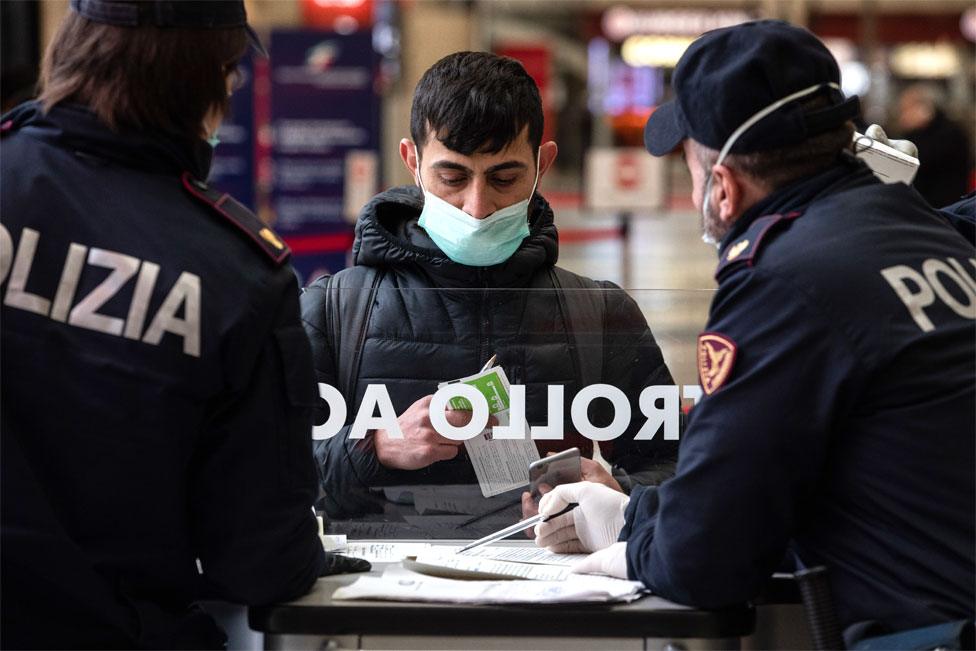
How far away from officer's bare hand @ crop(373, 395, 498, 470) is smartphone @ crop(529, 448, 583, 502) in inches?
5.0

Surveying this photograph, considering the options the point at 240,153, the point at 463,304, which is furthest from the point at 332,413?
the point at 240,153

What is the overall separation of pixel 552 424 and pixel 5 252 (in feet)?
3.62

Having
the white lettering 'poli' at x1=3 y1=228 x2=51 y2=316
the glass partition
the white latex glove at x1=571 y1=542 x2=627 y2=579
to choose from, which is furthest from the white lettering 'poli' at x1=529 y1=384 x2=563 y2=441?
the white lettering 'poli' at x1=3 y1=228 x2=51 y2=316

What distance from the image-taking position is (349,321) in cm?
256

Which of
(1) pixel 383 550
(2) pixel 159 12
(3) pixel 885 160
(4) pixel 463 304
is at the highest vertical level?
(2) pixel 159 12

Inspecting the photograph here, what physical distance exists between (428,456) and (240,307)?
0.75 m

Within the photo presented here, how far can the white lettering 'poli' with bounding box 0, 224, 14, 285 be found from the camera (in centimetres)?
169

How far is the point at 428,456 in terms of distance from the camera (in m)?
2.40

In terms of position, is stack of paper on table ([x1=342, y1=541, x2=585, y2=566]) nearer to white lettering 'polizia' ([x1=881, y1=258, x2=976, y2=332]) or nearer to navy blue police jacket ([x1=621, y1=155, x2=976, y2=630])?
navy blue police jacket ([x1=621, y1=155, x2=976, y2=630])

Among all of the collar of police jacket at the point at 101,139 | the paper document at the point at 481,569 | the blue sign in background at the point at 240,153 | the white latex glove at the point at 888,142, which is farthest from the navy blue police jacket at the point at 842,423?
the blue sign in background at the point at 240,153

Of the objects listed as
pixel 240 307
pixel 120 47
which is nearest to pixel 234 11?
pixel 120 47

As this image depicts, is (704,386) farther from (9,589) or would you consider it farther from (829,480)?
(9,589)

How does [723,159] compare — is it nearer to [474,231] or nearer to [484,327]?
[484,327]

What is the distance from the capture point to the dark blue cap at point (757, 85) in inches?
74.0
